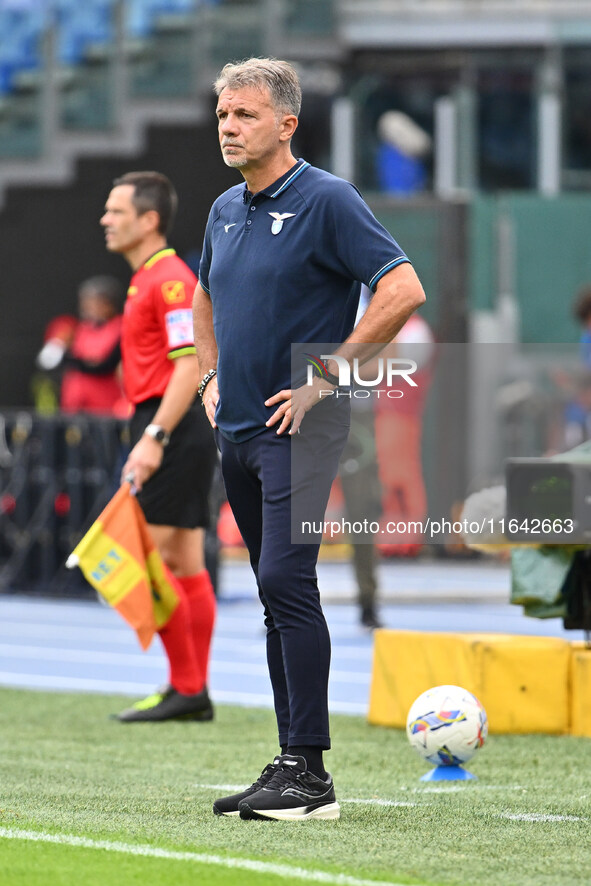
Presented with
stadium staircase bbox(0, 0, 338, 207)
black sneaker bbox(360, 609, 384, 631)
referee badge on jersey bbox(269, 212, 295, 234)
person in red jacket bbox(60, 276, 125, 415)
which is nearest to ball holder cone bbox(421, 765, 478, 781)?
referee badge on jersey bbox(269, 212, 295, 234)

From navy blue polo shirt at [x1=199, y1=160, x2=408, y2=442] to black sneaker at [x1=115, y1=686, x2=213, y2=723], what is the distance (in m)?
2.83

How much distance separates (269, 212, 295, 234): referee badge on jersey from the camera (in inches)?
193

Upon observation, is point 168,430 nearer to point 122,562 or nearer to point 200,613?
point 122,562

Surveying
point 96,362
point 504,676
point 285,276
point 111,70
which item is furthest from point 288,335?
point 111,70

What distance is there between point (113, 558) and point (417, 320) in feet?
34.5

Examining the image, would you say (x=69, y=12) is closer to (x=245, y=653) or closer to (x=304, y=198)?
(x=245, y=653)

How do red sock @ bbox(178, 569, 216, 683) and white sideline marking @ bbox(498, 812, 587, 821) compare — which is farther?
red sock @ bbox(178, 569, 216, 683)

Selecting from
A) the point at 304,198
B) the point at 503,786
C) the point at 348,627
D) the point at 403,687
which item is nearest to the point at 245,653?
the point at 348,627

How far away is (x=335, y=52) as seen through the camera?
1950 cm

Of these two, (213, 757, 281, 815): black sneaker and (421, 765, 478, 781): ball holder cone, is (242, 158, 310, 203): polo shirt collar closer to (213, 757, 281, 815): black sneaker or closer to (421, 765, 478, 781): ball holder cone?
(213, 757, 281, 815): black sneaker

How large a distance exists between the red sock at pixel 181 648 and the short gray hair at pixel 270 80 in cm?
304

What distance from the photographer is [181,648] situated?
24.8ft

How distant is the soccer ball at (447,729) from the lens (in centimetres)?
575

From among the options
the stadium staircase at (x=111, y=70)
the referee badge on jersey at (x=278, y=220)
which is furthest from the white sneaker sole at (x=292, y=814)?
the stadium staircase at (x=111, y=70)
